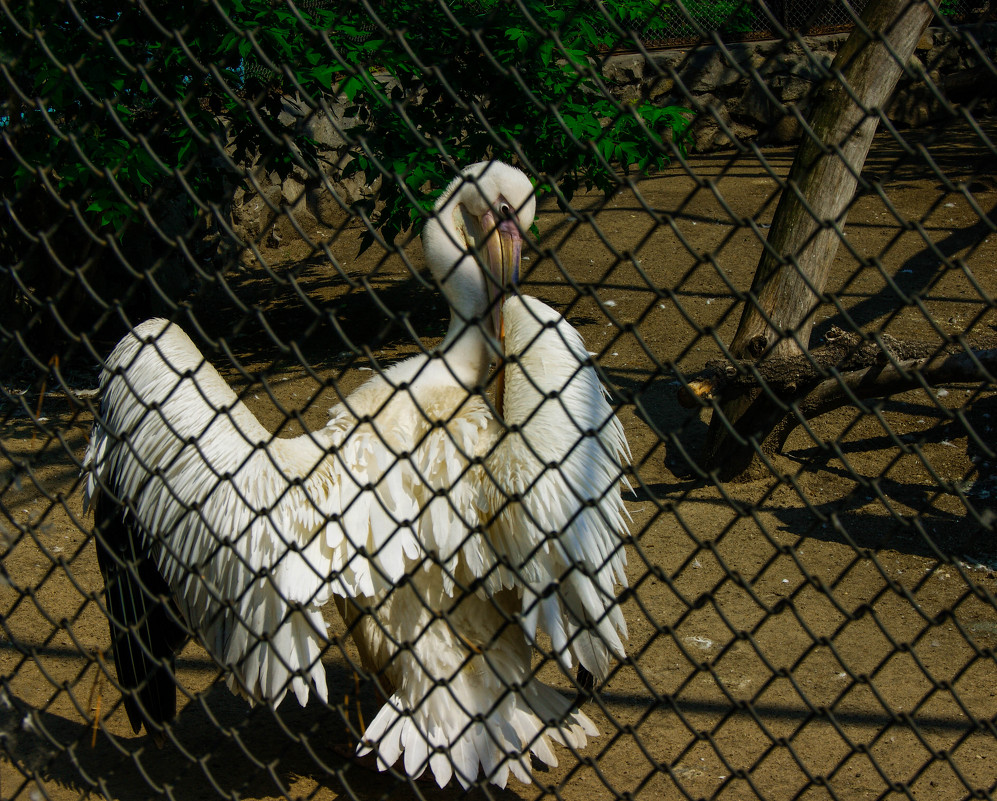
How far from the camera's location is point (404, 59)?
4371mm

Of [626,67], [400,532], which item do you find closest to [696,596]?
[400,532]

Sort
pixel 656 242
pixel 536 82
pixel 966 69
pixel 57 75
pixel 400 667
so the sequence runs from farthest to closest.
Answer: pixel 966 69
pixel 656 242
pixel 536 82
pixel 57 75
pixel 400 667

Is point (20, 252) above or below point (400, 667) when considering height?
above

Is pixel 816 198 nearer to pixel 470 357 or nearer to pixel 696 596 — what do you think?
pixel 696 596

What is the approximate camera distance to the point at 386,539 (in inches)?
77.3

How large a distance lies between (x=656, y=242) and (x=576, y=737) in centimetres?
480

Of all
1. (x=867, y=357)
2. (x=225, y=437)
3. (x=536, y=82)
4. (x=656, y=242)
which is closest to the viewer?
(x=225, y=437)

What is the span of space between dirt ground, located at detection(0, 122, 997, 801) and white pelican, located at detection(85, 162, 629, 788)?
0.53ft

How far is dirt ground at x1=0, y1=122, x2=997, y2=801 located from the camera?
138cm

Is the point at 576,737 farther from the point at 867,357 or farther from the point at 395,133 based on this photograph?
the point at 395,133

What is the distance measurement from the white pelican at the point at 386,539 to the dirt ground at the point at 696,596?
16 centimetres

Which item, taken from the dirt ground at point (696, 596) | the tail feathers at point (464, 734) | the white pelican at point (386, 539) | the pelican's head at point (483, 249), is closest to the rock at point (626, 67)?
the dirt ground at point (696, 596)

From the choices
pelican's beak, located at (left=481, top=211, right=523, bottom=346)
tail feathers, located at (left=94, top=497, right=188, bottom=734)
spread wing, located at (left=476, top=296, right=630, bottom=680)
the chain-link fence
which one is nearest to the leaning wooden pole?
the chain-link fence

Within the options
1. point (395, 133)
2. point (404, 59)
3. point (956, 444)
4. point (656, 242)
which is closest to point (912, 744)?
point (956, 444)
